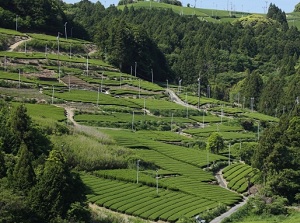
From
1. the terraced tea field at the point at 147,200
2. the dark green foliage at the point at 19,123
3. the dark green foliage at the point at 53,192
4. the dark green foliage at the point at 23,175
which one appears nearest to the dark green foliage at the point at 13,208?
the dark green foliage at the point at 53,192

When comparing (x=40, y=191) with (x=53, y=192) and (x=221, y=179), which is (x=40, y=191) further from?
(x=221, y=179)

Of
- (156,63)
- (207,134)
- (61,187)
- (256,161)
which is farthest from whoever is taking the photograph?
(156,63)

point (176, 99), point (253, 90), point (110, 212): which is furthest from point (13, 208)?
point (253, 90)

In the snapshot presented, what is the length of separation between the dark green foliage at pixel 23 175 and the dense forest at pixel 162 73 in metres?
0.07

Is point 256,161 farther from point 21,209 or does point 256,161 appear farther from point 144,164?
point 21,209

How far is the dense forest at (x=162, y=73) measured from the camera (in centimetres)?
4046

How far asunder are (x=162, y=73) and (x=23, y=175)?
316ft

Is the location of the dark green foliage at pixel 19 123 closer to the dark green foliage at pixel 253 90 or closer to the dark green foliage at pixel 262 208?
the dark green foliage at pixel 262 208

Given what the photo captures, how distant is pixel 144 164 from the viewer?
6341cm

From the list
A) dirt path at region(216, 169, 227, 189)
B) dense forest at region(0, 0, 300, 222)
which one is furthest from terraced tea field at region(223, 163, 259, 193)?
dense forest at region(0, 0, 300, 222)

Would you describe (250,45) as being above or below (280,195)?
above

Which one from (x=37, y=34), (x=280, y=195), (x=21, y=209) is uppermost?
(x=37, y=34)

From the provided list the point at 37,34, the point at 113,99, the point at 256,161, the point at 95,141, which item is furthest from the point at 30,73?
the point at 256,161

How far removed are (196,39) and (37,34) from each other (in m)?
61.4
